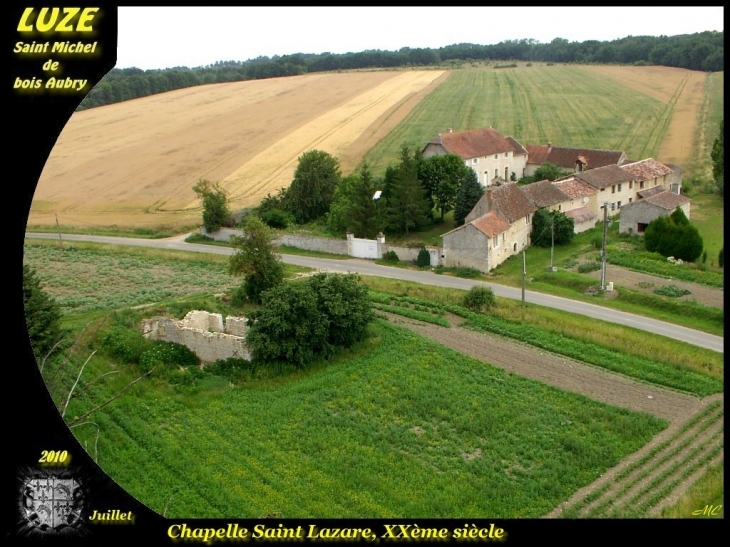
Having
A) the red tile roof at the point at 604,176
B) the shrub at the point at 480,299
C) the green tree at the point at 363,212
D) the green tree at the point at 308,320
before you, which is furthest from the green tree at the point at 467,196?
the green tree at the point at 308,320

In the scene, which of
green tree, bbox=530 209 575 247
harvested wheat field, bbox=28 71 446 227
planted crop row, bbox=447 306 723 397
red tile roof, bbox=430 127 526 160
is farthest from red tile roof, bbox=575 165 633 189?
harvested wheat field, bbox=28 71 446 227

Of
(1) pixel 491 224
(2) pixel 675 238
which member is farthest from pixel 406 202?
(2) pixel 675 238

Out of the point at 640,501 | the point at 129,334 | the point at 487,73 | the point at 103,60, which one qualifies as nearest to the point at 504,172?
the point at 129,334

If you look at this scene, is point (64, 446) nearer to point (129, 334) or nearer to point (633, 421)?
point (633, 421)

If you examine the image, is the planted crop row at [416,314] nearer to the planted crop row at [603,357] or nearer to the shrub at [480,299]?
the planted crop row at [603,357]

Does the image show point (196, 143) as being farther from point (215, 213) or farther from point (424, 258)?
point (424, 258)

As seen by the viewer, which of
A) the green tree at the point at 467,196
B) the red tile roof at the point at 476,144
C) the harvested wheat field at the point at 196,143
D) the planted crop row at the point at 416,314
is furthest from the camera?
the harvested wheat field at the point at 196,143

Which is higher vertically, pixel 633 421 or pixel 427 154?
pixel 427 154
